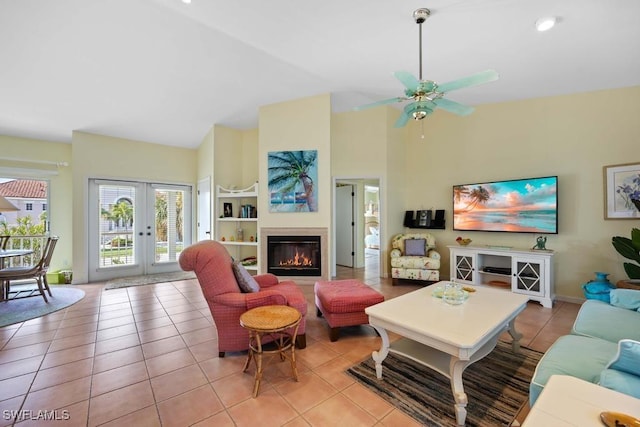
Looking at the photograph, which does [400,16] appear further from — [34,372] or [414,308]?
[34,372]

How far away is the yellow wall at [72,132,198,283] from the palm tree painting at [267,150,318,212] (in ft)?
8.82

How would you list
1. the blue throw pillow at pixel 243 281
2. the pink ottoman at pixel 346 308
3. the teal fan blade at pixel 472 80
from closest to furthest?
the teal fan blade at pixel 472 80, the blue throw pillow at pixel 243 281, the pink ottoman at pixel 346 308

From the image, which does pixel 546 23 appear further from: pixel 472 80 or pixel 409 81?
pixel 409 81

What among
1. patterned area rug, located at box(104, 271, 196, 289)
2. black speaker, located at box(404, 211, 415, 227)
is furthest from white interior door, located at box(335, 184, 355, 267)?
patterned area rug, located at box(104, 271, 196, 289)

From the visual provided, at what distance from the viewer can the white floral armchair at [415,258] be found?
4.56 m

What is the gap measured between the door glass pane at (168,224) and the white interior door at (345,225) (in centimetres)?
365

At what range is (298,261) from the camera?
190 inches

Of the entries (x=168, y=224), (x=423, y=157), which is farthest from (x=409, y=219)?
(x=168, y=224)

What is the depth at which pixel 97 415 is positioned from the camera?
5.65 feet

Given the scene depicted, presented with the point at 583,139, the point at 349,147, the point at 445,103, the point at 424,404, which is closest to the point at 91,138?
the point at 349,147

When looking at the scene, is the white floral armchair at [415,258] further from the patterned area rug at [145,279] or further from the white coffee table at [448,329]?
the patterned area rug at [145,279]

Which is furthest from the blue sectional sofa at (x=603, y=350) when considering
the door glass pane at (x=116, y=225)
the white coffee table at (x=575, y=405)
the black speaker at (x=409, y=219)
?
the door glass pane at (x=116, y=225)

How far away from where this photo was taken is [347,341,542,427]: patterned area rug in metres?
1.71

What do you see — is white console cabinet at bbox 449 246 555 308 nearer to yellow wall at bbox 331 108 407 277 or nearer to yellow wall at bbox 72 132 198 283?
yellow wall at bbox 331 108 407 277
